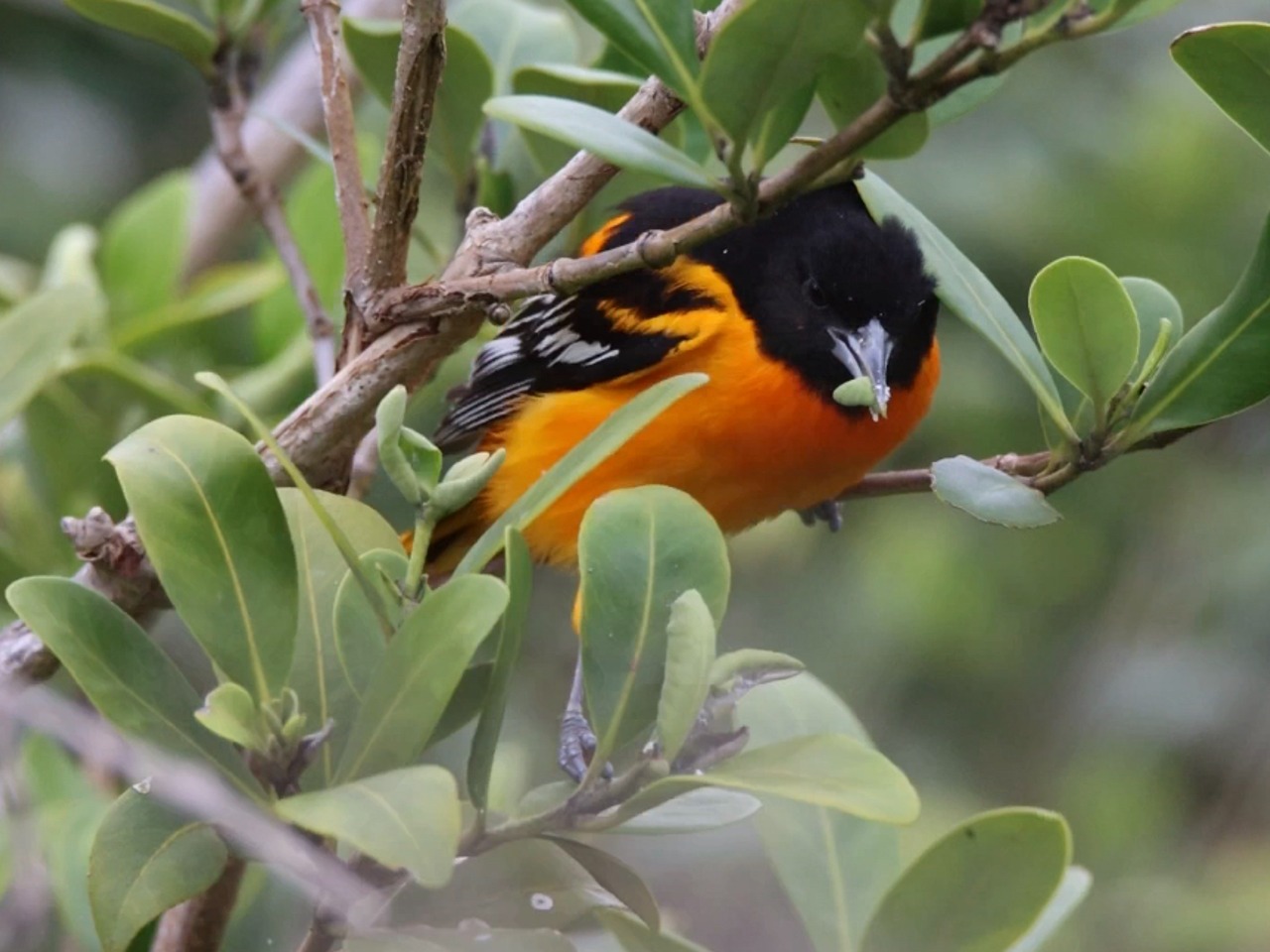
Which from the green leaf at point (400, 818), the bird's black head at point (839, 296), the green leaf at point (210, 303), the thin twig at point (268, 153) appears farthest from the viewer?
the thin twig at point (268, 153)

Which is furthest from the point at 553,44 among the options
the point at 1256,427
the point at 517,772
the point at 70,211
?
the point at 70,211

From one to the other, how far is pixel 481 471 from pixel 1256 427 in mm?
3569

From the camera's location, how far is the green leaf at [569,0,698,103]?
1247 mm

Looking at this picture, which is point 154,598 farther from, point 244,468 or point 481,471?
point 481,471

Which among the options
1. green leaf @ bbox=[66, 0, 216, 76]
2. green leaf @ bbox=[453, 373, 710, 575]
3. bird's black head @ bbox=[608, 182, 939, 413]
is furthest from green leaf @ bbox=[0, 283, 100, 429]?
bird's black head @ bbox=[608, 182, 939, 413]

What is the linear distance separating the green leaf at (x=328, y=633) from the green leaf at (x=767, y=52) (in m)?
0.45

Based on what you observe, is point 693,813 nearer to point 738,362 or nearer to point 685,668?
point 685,668

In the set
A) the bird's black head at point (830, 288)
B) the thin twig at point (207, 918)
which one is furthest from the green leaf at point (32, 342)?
the bird's black head at point (830, 288)

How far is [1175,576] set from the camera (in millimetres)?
4332

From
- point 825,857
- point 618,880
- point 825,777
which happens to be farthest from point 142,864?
point 825,857

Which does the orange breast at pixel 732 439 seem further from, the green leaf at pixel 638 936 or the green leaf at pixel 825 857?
the green leaf at pixel 638 936

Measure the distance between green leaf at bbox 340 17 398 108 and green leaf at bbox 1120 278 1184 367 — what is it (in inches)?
35.1

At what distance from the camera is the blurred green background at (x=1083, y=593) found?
13.4 ft

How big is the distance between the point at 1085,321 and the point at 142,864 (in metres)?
0.90
